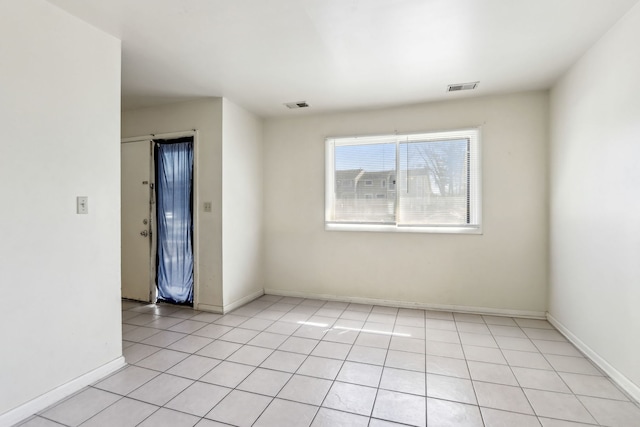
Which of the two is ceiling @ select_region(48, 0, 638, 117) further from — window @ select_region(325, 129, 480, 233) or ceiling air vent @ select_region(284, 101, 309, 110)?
window @ select_region(325, 129, 480, 233)

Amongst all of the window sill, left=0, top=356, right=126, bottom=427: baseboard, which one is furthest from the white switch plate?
the window sill

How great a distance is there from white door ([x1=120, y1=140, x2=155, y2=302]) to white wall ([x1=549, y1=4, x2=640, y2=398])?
15.9 ft

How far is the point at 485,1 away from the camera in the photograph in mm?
2025

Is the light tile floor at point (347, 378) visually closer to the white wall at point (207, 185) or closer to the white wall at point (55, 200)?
the white wall at point (55, 200)

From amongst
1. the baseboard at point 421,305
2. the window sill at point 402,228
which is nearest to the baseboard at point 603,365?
the baseboard at point 421,305

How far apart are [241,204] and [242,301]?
132cm

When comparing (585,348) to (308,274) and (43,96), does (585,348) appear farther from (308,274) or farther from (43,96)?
(43,96)

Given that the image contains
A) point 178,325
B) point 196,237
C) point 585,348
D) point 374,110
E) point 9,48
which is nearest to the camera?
point 9,48

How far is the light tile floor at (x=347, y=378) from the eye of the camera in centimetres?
193

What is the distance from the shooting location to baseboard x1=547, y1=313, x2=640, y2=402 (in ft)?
6.91

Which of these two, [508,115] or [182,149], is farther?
[182,149]

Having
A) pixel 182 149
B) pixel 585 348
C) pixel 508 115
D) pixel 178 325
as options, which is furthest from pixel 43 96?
pixel 585 348

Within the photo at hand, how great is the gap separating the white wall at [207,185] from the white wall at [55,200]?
4.38 feet

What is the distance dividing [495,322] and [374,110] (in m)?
3.02
